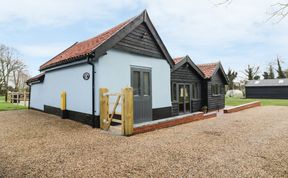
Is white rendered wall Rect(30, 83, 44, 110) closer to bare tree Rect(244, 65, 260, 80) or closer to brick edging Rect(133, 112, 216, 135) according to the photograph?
brick edging Rect(133, 112, 216, 135)

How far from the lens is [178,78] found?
1223cm

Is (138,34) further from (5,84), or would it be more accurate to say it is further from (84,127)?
(5,84)

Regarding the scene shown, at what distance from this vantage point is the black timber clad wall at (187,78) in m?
11.9

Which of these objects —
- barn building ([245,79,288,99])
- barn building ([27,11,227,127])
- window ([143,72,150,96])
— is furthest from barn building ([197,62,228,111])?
barn building ([245,79,288,99])

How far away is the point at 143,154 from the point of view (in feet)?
14.8

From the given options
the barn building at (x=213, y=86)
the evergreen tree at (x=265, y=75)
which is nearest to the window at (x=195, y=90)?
the barn building at (x=213, y=86)

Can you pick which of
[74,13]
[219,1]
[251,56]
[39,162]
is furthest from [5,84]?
[251,56]

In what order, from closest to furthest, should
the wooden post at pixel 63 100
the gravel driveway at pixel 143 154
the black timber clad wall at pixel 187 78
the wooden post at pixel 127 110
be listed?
the gravel driveway at pixel 143 154
the wooden post at pixel 127 110
the wooden post at pixel 63 100
the black timber clad wall at pixel 187 78

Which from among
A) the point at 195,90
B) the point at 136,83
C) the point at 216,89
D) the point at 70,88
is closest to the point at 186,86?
the point at 195,90

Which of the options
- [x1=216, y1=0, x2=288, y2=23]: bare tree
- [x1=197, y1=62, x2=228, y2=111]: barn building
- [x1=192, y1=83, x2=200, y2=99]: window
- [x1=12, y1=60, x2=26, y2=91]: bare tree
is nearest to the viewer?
[x1=216, y1=0, x2=288, y2=23]: bare tree

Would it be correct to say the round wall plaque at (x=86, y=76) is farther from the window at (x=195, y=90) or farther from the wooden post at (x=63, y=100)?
the window at (x=195, y=90)

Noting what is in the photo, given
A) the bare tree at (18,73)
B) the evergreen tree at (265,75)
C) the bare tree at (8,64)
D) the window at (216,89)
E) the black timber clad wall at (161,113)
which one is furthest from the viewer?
the evergreen tree at (265,75)

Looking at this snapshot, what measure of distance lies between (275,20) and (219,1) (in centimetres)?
139

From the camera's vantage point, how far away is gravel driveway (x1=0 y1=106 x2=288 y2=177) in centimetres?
352
